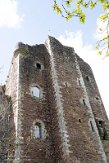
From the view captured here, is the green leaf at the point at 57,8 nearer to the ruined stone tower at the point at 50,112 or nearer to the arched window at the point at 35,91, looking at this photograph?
the ruined stone tower at the point at 50,112

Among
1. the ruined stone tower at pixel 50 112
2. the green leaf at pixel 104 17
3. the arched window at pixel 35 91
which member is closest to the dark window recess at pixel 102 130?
the ruined stone tower at pixel 50 112

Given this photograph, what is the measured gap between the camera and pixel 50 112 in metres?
16.3

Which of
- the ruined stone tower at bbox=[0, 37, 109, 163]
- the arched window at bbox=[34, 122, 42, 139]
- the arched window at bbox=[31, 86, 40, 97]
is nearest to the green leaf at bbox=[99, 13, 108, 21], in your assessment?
the ruined stone tower at bbox=[0, 37, 109, 163]

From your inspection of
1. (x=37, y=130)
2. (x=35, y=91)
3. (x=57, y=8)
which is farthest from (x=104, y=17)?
(x=35, y=91)

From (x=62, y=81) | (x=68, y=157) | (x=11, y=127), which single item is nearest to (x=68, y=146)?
(x=68, y=157)

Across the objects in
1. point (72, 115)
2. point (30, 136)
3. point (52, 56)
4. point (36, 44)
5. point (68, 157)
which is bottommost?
point (68, 157)

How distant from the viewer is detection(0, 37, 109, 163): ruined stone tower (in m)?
13.8

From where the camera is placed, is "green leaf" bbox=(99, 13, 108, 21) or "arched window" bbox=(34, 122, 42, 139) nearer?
"green leaf" bbox=(99, 13, 108, 21)

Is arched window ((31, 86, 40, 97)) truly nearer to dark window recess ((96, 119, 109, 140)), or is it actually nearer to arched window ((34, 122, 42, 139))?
arched window ((34, 122, 42, 139))

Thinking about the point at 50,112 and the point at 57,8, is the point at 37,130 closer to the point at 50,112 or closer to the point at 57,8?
the point at 50,112

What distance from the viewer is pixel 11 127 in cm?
1484

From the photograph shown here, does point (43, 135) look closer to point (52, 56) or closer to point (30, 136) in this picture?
point (30, 136)

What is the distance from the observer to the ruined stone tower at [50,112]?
45.2 ft

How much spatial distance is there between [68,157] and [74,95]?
4.84 metres
